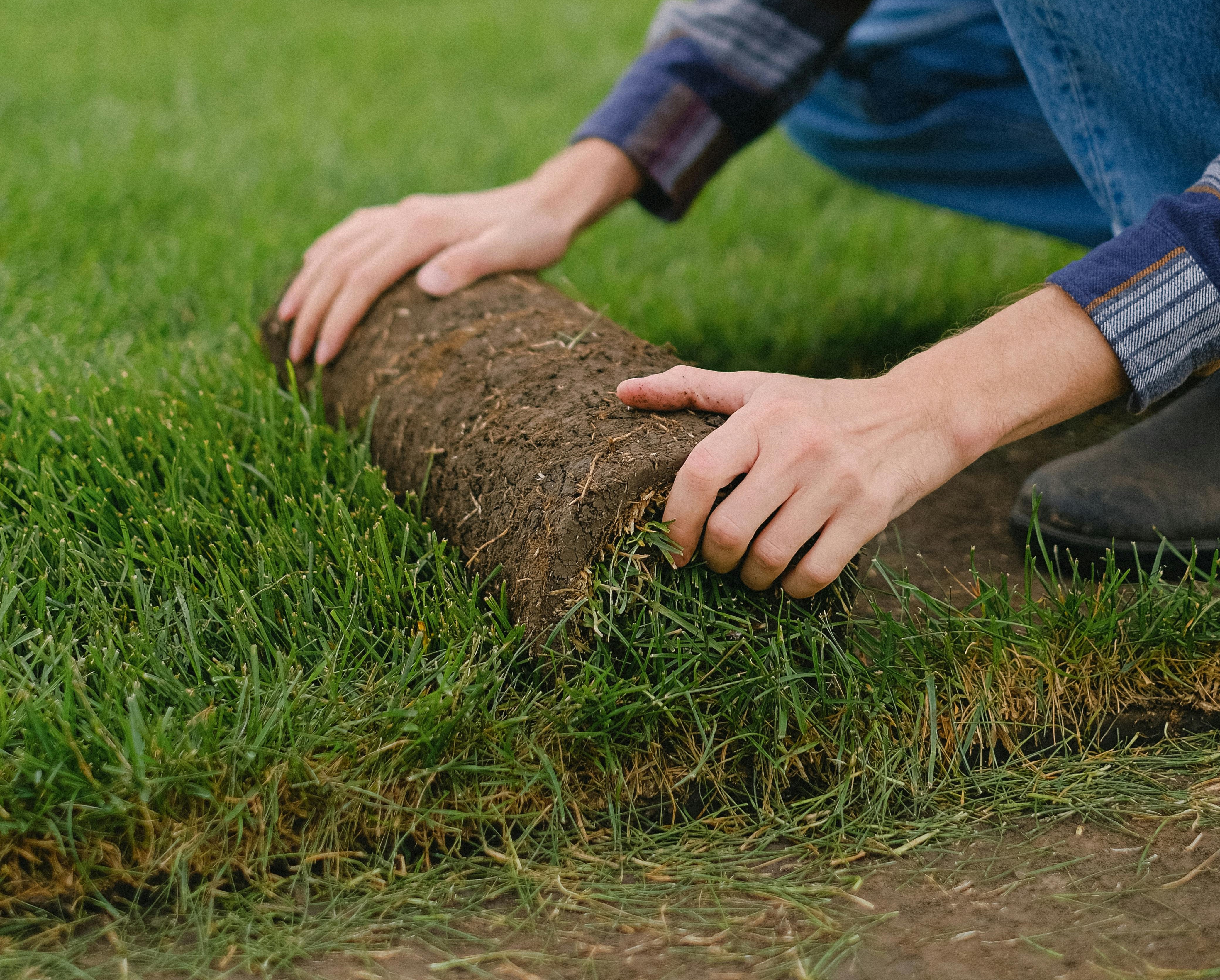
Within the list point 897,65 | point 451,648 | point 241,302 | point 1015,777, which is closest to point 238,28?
point 241,302

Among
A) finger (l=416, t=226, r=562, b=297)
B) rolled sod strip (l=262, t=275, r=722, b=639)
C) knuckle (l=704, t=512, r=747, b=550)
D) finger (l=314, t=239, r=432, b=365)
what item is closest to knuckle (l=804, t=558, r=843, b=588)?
knuckle (l=704, t=512, r=747, b=550)

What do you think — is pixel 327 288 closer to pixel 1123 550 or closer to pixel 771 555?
pixel 771 555

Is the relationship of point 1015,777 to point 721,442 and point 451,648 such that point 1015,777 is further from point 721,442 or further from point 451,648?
point 451,648

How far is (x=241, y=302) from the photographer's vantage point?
9.27ft

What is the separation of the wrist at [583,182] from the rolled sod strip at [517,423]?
220 mm

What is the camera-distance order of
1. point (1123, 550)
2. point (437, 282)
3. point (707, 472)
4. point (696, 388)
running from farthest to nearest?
point (437, 282), point (1123, 550), point (696, 388), point (707, 472)

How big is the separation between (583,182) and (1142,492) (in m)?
1.39

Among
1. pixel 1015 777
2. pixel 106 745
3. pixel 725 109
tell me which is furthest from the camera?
pixel 725 109

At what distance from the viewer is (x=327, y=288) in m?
2.17

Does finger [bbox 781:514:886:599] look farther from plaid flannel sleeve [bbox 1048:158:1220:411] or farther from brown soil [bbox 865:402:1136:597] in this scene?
plaid flannel sleeve [bbox 1048:158:1220:411]

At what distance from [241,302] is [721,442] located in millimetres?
1926

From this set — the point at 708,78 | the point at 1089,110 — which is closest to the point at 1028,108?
the point at 1089,110

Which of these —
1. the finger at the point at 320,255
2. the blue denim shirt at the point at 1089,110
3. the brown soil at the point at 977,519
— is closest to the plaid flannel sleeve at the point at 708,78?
the blue denim shirt at the point at 1089,110

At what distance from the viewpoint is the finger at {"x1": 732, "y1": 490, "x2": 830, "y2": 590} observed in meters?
1.39
